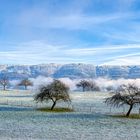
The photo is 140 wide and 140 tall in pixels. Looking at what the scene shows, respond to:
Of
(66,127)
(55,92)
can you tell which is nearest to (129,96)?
(55,92)

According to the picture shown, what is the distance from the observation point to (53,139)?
39438mm

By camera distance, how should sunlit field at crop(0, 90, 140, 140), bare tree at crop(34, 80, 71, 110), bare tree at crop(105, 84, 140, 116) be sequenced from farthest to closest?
bare tree at crop(34, 80, 71, 110)
bare tree at crop(105, 84, 140, 116)
sunlit field at crop(0, 90, 140, 140)

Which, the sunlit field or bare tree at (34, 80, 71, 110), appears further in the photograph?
bare tree at (34, 80, 71, 110)

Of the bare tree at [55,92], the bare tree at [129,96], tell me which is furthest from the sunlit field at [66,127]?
the bare tree at [55,92]

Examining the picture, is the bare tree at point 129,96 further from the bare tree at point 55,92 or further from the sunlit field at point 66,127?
the bare tree at point 55,92

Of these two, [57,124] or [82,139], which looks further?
[57,124]

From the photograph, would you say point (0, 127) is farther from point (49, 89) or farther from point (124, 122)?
point (49, 89)

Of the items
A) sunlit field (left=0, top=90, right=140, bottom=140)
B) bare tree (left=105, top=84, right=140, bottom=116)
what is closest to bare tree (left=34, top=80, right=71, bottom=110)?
bare tree (left=105, top=84, right=140, bottom=116)

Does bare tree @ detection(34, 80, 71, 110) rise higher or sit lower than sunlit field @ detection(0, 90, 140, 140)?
higher

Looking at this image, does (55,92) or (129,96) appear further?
(55,92)

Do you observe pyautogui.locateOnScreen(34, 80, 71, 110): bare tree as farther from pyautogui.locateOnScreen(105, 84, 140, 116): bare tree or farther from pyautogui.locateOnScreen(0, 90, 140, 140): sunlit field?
pyautogui.locateOnScreen(0, 90, 140, 140): sunlit field

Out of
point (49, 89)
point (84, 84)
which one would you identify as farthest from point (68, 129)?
point (84, 84)

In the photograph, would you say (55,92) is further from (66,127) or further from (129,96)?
(66,127)

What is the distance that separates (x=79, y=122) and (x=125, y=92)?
16262 millimetres
